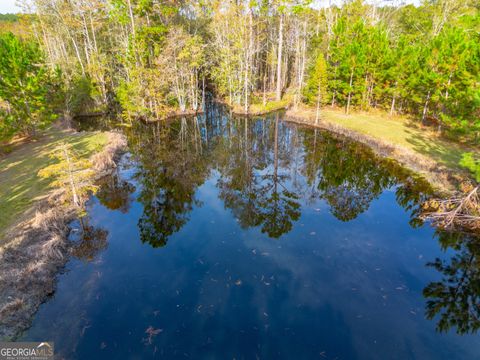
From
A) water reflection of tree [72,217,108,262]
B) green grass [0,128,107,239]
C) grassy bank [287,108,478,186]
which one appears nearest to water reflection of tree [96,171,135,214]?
water reflection of tree [72,217,108,262]

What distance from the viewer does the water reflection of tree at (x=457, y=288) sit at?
1091cm

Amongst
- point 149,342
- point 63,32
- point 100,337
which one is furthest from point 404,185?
point 63,32

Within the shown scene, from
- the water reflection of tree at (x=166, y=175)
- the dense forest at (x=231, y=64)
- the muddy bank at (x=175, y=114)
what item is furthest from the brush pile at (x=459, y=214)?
the muddy bank at (x=175, y=114)

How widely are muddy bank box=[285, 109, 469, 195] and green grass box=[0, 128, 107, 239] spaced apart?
2630 cm

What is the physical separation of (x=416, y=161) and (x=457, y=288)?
13.8 m

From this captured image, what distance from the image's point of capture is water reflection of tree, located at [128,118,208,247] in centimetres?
1731

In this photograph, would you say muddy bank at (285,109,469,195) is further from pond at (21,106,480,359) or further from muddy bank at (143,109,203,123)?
muddy bank at (143,109,203,123)

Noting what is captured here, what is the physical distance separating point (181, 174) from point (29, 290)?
14269 millimetres

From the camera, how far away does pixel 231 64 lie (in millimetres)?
44312

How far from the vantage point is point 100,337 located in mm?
10031

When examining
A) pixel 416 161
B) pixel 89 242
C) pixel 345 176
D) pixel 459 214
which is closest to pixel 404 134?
pixel 416 161

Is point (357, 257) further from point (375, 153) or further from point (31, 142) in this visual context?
point (31, 142)

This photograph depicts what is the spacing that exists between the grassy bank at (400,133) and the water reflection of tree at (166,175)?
17764 millimetres

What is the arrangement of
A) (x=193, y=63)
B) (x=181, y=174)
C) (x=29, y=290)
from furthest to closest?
(x=193, y=63)
(x=181, y=174)
(x=29, y=290)
